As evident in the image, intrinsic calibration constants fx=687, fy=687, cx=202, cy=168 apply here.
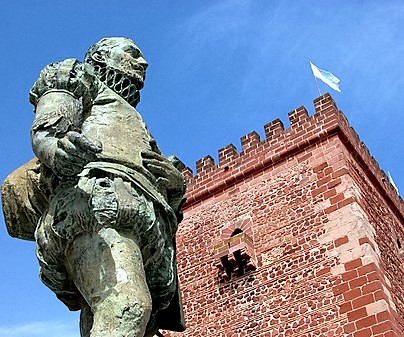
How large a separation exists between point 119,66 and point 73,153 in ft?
2.93

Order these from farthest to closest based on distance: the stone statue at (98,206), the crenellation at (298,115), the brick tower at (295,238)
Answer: the crenellation at (298,115)
the brick tower at (295,238)
the stone statue at (98,206)

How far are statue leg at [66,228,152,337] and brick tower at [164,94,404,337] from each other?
989 cm

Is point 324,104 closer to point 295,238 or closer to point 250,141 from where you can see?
point 250,141

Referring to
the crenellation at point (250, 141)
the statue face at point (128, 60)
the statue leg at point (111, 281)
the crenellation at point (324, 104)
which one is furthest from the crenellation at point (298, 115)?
the statue leg at point (111, 281)

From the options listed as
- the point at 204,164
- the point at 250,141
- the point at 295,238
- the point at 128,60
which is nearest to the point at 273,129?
the point at 250,141

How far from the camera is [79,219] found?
2541 mm

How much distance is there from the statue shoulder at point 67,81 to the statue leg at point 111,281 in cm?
65

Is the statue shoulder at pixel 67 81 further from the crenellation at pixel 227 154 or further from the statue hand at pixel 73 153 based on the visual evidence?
the crenellation at pixel 227 154

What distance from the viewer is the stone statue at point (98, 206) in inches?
96.0

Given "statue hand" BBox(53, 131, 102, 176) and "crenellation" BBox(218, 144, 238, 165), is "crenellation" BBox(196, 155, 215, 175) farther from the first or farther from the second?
"statue hand" BBox(53, 131, 102, 176)

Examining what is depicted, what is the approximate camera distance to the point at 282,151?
14945mm

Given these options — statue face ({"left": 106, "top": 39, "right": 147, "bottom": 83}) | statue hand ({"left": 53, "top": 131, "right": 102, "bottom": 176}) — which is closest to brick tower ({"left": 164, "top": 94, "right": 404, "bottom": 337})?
statue face ({"left": 106, "top": 39, "right": 147, "bottom": 83})

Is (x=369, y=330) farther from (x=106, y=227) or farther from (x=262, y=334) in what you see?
(x=106, y=227)

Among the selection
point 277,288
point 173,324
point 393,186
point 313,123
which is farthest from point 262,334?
point 173,324
